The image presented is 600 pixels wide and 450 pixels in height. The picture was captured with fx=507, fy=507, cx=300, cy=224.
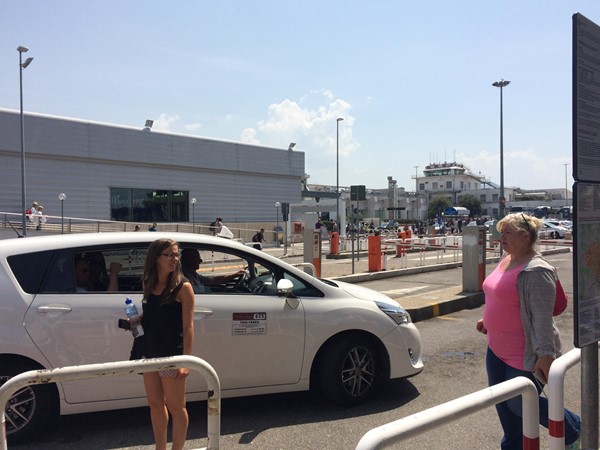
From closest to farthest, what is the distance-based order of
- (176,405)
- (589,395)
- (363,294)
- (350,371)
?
(589,395)
(176,405)
(350,371)
(363,294)

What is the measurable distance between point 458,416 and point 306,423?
8.22 feet

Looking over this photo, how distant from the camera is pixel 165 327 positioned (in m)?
3.37

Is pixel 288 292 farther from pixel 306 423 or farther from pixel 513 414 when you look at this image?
pixel 513 414

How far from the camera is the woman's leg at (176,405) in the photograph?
3.34 meters

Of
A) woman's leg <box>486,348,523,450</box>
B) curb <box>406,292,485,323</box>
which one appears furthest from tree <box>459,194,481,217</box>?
woman's leg <box>486,348,523,450</box>

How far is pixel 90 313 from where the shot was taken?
4.14 metres

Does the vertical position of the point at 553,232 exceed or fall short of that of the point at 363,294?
it falls short

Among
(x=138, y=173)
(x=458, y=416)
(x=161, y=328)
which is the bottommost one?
(x=458, y=416)

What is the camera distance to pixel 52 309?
4078 millimetres

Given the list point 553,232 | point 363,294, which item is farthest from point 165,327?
point 553,232

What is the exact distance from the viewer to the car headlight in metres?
5.07

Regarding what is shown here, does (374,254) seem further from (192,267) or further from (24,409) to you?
(24,409)

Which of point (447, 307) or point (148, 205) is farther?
point (148, 205)

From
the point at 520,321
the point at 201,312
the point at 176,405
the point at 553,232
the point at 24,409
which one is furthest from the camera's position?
the point at 553,232
